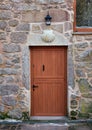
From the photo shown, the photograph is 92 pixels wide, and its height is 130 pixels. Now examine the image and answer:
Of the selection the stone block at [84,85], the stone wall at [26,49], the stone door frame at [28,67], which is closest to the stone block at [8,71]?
the stone wall at [26,49]

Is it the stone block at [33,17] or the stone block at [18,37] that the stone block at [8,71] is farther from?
the stone block at [33,17]

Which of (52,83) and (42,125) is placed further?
(52,83)

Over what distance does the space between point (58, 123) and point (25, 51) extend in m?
1.83

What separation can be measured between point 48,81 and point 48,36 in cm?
110

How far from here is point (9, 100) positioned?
6254 millimetres

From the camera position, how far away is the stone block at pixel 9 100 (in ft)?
20.5

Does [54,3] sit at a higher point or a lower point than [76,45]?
higher

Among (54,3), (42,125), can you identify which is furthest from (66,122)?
(54,3)

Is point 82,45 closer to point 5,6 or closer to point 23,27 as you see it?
point 23,27

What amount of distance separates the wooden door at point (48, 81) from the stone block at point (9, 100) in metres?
0.46

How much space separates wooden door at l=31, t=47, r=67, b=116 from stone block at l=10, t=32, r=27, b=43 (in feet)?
1.09

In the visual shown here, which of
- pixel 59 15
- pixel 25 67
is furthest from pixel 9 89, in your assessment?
pixel 59 15

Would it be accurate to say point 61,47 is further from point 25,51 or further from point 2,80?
point 2,80

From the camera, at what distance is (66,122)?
20.2 ft
